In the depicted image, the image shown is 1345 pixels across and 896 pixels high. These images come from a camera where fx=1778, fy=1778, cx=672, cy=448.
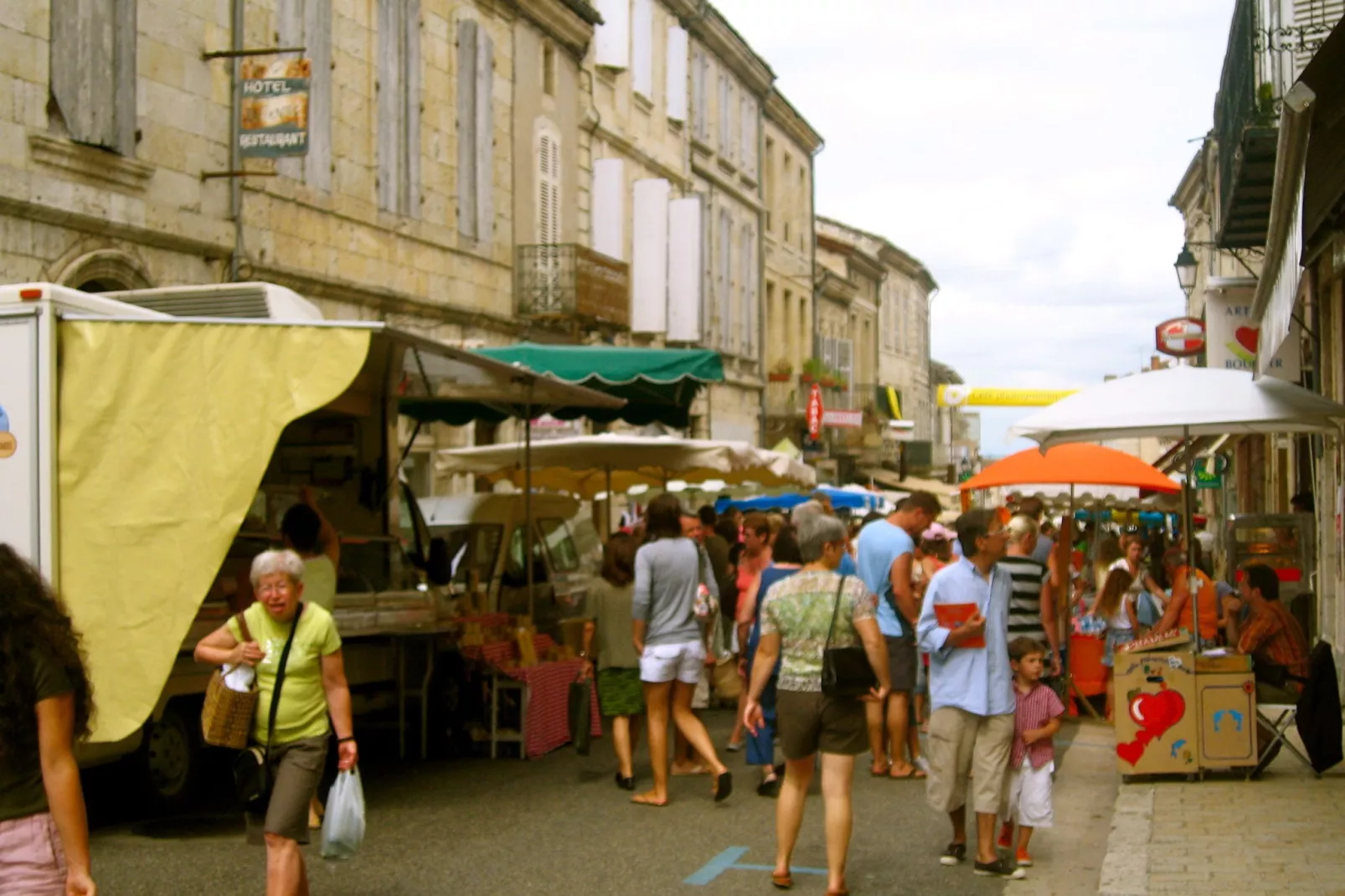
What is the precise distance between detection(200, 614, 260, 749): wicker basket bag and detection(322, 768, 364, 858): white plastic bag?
40 cm

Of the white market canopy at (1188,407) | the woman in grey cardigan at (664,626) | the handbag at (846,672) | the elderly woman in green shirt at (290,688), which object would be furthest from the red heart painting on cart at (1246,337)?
the elderly woman in green shirt at (290,688)

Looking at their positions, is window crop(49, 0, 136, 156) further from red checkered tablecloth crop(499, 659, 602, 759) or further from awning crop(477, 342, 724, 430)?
red checkered tablecloth crop(499, 659, 602, 759)

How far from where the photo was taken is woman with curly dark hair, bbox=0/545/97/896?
451cm

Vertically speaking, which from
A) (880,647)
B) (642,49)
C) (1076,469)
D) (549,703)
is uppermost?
(642,49)

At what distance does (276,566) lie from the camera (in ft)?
21.5

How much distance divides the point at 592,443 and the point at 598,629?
6.21 metres

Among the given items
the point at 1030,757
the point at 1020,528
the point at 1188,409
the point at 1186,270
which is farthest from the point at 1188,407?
the point at 1186,270

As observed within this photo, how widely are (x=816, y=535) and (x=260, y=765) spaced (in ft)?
8.51

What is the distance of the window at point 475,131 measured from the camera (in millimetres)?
24625

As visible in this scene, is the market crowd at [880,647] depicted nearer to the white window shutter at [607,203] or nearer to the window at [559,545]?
the window at [559,545]

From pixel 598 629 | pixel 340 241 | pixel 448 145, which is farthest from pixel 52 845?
pixel 448 145

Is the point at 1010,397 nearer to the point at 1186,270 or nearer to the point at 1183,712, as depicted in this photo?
the point at 1186,270

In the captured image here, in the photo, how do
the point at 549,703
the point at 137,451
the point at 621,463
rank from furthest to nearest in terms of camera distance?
the point at 621,463 < the point at 549,703 < the point at 137,451

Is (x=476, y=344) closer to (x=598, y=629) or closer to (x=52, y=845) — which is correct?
(x=598, y=629)
